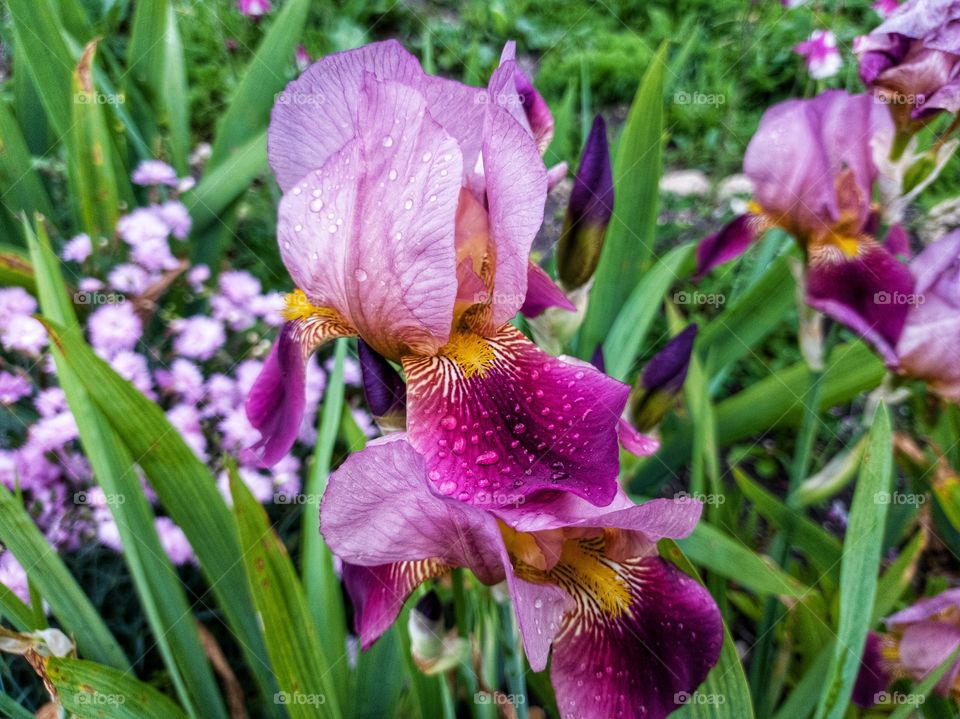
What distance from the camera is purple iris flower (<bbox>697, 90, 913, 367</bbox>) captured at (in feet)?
4.22

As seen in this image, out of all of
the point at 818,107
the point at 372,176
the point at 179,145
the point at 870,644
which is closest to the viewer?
the point at 372,176

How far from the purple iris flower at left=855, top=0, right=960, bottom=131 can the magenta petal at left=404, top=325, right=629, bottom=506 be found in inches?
32.3

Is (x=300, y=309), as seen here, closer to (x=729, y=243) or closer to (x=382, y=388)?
(x=382, y=388)

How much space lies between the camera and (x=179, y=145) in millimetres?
2203

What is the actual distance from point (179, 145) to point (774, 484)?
206 centimetres

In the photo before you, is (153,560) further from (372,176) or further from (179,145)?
(179,145)

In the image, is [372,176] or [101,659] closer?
[372,176]

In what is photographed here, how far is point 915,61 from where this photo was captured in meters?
1.17

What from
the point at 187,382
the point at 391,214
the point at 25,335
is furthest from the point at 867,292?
the point at 25,335

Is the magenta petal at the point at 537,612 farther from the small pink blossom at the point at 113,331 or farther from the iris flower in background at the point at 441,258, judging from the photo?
the small pink blossom at the point at 113,331

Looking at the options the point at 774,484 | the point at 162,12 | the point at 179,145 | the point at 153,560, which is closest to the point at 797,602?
the point at 153,560

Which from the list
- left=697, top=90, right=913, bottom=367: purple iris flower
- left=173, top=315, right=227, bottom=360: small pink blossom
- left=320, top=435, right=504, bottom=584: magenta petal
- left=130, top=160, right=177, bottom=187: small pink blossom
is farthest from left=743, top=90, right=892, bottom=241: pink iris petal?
left=130, top=160, right=177, bottom=187: small pink blossom

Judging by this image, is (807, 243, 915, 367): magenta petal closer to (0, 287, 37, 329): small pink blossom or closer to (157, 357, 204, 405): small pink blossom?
(157, 357, 204, 405): small pink blossom

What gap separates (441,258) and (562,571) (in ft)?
1.15
